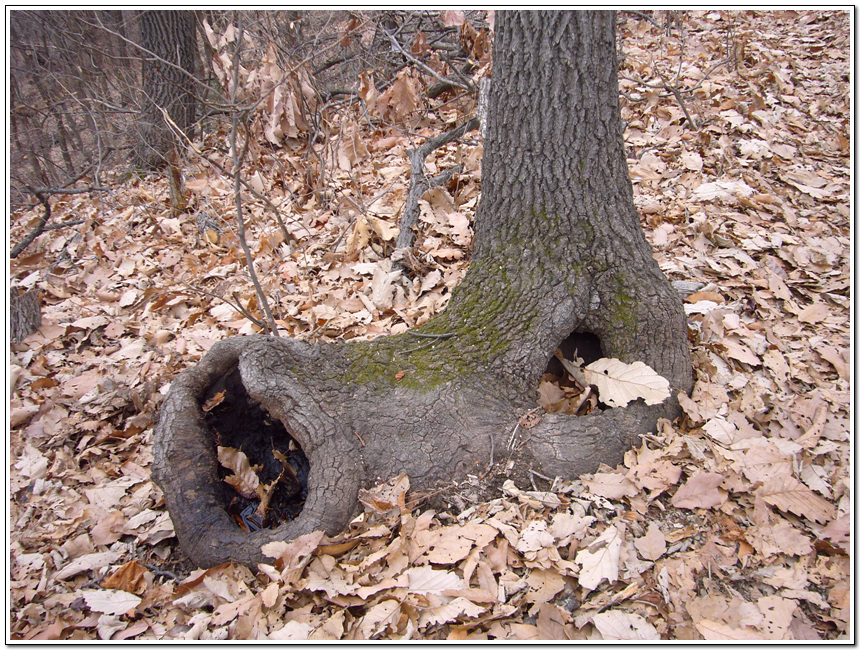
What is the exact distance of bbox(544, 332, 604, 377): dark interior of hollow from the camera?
8.93 feet

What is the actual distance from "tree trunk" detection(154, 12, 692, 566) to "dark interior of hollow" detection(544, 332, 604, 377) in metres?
0.15

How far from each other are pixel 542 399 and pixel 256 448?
1505mm

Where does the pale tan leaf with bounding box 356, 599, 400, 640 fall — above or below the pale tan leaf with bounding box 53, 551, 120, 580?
above

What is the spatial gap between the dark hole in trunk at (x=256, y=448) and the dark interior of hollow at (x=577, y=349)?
54.8 inches

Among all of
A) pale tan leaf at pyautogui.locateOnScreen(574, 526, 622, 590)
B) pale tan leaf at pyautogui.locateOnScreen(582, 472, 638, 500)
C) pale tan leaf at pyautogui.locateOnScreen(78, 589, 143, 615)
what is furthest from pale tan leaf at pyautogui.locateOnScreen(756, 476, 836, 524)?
pale tan leaf at pyautogui.locateOnScreen(78, 589, 143, 615)

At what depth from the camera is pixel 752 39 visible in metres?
6.15

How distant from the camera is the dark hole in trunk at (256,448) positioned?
98.0 inches

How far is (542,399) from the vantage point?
8.57 feet

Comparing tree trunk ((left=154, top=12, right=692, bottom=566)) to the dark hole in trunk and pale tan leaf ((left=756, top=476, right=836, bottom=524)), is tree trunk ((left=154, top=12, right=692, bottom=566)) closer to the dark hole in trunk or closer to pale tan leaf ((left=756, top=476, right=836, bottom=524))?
the dark hole in trunk

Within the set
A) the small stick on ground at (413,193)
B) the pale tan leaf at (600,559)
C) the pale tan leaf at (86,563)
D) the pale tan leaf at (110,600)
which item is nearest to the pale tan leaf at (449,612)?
the pale tan leaf at (600,559)

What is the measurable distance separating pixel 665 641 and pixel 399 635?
2.97 ft

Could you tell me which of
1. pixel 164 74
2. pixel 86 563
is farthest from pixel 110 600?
pixel 164 74

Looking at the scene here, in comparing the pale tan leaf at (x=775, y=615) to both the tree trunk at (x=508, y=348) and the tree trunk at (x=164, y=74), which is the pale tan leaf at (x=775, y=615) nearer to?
the tree trunk at (x=508, y=348)

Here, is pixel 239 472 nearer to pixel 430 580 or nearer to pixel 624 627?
pixel 430 580
